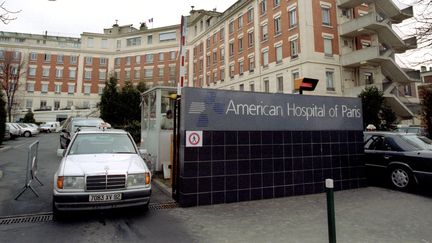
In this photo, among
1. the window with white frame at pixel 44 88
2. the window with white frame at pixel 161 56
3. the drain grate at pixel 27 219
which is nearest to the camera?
the drain grate at pixel 27 219

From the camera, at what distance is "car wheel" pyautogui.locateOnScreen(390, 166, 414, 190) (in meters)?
7.67

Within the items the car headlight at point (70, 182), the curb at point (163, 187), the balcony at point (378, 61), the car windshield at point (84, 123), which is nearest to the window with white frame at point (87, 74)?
the car windshield at point (84, 123)

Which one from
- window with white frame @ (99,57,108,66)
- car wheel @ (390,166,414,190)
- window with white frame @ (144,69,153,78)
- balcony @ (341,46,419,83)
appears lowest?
car wheel @ (390,166,414,190)

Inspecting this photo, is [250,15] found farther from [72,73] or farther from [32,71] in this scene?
[32,71]

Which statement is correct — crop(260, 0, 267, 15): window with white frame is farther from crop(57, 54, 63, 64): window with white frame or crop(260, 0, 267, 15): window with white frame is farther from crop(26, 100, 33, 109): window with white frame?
crop(26, 100, 33, 109): window with white frame

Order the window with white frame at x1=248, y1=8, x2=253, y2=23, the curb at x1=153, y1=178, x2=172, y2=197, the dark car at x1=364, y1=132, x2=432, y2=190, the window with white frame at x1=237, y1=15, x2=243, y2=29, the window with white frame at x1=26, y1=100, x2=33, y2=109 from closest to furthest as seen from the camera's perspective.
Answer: the curb at x1=153, y1=178, x2=172, y2=197 < the dark car at x1=364, y1=132, x2=432, y2=190 < the window with white frame at x1=248, y1=8, x2=253, y2=23 < the window with white frame at x1=237, y1=15, x2=243, y2=29 < the window with white frame at x1=26, y1=100, x2=33, y2=109

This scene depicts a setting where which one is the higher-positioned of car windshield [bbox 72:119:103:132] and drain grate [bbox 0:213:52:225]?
Result: car windshield [bbox 72:119:103:132]

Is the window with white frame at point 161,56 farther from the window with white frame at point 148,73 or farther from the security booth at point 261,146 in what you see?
the security booth at point 261,146

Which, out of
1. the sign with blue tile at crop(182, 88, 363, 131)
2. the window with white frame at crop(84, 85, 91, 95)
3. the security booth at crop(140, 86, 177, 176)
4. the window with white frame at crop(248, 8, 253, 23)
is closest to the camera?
the sign with blue tile at crop(182, 88, 363, 131)

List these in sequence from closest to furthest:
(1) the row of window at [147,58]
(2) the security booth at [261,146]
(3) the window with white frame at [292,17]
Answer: (2) the security booth at [261,146]
(3) the window with white frame at [292,17]
(1) the row of window at [147,58]

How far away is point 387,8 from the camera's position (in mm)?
27109

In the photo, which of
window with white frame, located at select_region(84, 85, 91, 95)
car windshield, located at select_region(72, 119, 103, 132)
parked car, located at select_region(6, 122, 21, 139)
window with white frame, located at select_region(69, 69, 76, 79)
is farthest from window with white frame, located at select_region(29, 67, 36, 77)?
car windshield, located at select_region(72, 119, 103, 132)

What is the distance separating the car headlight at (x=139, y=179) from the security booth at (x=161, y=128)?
3.50m

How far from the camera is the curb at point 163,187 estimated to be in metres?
7.23
